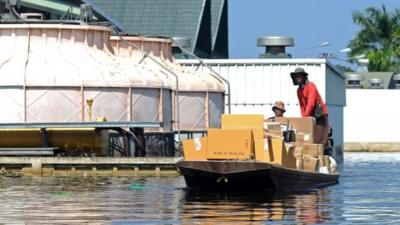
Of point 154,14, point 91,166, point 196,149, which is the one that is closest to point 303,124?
point 196,149

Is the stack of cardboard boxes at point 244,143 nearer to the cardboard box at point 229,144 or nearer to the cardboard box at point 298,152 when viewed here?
the cardboard box at point 229,144

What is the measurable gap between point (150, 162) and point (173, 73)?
605 inches

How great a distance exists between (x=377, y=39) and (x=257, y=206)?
3916 inches

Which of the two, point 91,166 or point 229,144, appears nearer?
point 229,144

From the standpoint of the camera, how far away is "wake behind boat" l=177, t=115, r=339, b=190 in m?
29.0

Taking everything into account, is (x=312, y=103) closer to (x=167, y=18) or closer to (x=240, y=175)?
(x=240, y=175)

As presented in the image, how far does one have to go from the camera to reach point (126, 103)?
168 ft

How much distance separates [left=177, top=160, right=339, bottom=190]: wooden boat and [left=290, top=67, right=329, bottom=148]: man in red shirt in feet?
7.97

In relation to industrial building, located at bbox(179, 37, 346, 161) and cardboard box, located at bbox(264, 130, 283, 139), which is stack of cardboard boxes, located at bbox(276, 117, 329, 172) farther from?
industrial building, located at bbox(179, 37, 346, 161)

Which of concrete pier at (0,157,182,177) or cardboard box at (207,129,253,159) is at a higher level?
cardboard box at (207,129,253,159)

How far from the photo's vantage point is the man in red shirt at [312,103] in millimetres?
32594

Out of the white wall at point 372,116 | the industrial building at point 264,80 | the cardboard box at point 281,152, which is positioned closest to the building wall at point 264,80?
the industrial building at point 264,80

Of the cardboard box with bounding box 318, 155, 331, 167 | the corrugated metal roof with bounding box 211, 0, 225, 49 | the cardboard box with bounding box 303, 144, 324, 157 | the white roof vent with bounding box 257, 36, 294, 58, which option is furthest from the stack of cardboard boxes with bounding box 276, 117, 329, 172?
the corrugated metal roof with bounding box 211, 0, 225, 49

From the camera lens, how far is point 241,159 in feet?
95.9
